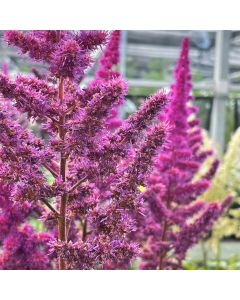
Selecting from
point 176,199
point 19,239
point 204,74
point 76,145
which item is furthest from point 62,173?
point 204,74

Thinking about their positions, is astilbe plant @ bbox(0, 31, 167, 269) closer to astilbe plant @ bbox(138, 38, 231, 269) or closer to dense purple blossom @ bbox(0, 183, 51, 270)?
dense purple blossom @ bbox(0, 183, 51, 270)

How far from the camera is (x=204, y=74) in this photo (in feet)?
25.3

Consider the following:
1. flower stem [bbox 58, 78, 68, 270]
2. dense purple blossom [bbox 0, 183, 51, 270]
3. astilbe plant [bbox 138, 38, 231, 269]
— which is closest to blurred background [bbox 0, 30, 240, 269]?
astilbe plant [bbox 138, 38, 231, 269]

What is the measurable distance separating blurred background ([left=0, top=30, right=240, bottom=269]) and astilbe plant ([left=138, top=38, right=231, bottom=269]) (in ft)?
5.00

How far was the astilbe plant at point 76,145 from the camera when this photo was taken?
2.02 metres

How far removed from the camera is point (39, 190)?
2.06m

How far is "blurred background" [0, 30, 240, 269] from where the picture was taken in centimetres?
537
